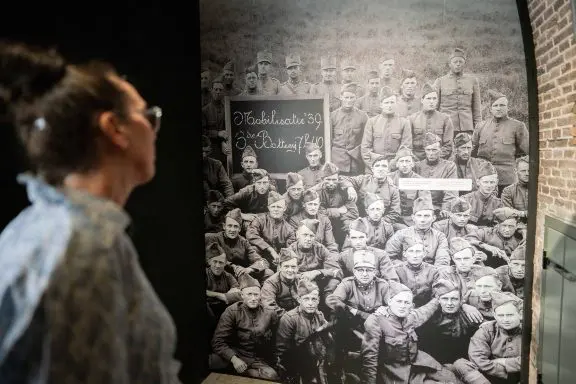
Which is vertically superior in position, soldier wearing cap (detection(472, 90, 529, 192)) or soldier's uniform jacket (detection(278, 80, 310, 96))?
soldier's uniform jacket (detection(278, 80, 310, 96))

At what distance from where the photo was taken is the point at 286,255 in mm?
3764

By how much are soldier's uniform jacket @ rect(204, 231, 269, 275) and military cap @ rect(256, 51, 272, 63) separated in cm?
155

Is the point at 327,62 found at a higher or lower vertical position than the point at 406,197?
higher

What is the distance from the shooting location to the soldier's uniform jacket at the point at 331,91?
351cm

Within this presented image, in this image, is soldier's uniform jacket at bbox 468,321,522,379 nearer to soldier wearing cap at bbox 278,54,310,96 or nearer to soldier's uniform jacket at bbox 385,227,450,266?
soldier's uniform jacket at bbox 385,227,450,266

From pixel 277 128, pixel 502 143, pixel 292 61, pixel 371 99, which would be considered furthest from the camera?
pixel 277 128

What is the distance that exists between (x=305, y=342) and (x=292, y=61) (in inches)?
96.3

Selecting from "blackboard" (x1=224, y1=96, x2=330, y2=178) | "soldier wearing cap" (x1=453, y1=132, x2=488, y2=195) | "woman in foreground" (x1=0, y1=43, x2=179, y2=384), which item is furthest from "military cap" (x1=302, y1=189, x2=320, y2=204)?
"woman in foreground" (x1=0, y1=43, x2=179, y2=384)

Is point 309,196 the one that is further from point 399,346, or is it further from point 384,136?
point 399,346

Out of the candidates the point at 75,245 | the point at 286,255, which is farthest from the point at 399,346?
the point at 75,245

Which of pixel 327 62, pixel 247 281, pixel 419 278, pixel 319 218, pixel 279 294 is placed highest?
pixel 327 62

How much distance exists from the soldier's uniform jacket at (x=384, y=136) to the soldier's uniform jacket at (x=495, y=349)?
159 centimetres

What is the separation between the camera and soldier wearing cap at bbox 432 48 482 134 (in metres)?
3.26

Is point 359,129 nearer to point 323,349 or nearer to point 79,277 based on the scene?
point 323,349
